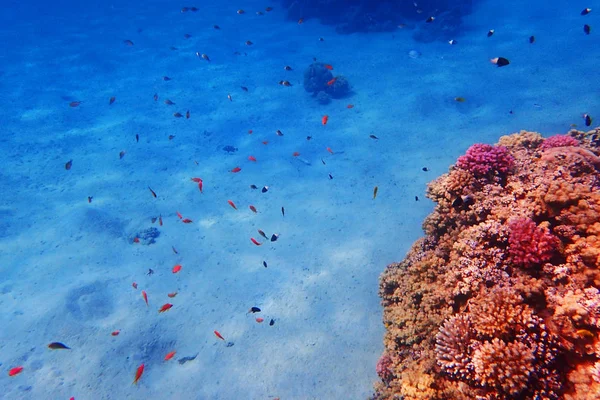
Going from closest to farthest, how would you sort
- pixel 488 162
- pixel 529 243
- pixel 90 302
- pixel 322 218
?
pixel 529 243 < pixel 488 162 < pixel 90 302 < pixel 322 218

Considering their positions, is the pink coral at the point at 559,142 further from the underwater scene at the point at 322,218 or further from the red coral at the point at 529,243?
the red coral at the point at 529,243

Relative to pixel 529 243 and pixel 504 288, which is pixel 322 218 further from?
pixel 504 288

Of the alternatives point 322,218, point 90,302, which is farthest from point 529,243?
point 90,302

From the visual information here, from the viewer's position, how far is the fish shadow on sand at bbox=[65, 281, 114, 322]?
9.15m

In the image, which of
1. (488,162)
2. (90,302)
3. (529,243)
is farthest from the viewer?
(90,302)

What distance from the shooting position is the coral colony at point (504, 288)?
324 centimetres

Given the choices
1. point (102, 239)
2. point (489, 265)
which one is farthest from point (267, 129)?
point (489, 265)

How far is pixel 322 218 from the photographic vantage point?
10.8m

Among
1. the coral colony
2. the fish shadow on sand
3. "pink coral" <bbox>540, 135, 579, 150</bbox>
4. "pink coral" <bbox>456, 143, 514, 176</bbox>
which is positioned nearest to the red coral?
the coral colony

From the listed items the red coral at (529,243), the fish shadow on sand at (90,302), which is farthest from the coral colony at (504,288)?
the fish shadow on sand at (90,302)

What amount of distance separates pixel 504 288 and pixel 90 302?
10.4 m

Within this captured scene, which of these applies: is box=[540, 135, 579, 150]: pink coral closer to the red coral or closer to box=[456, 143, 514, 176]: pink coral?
box=[456, 143, 514, 176]: pink coral

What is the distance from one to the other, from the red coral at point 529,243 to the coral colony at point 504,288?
0.04 ft

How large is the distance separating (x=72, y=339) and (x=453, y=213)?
9599 mm
